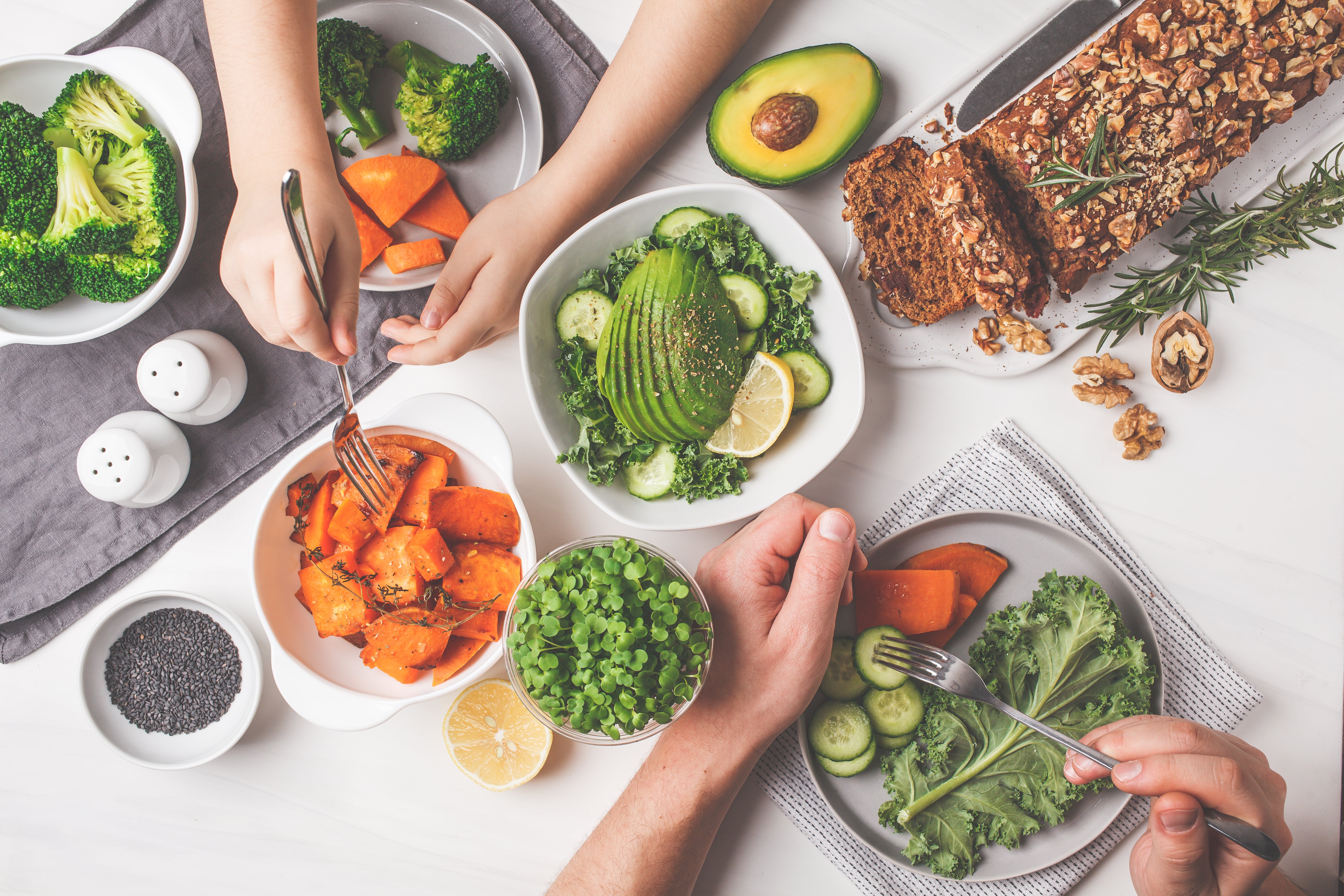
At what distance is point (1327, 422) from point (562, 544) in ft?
5.67

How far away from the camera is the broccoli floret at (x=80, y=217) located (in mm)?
1427

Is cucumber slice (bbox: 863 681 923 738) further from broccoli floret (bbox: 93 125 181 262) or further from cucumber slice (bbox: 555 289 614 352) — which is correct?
broccoli floret (bbox: 93 125 181 262)

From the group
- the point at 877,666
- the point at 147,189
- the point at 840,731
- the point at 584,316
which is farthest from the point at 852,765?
the point at 147,189

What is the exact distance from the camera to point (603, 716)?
122 centimetres

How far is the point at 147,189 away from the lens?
1492mm

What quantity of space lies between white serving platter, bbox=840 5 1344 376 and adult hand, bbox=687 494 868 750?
0.44 m

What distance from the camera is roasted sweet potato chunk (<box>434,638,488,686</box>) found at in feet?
4.97

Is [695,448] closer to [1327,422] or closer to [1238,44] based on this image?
[1238,44]

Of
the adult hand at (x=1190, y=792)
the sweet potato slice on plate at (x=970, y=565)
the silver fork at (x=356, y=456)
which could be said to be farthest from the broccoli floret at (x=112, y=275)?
the adult hand at (x=1190, y=792)

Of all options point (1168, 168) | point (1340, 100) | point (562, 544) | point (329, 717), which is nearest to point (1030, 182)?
point (1168, 168)

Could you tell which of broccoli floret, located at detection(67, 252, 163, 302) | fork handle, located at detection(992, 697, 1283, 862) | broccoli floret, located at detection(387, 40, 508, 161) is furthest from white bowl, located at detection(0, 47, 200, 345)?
fork handle, located at detection(992, 697, 1283, 862)

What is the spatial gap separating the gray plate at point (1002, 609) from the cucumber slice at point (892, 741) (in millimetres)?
52

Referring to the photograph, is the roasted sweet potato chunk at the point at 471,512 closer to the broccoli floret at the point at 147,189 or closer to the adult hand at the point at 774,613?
the adult hand at the point at 774,613

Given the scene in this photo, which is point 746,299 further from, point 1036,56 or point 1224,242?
point 1224,242
